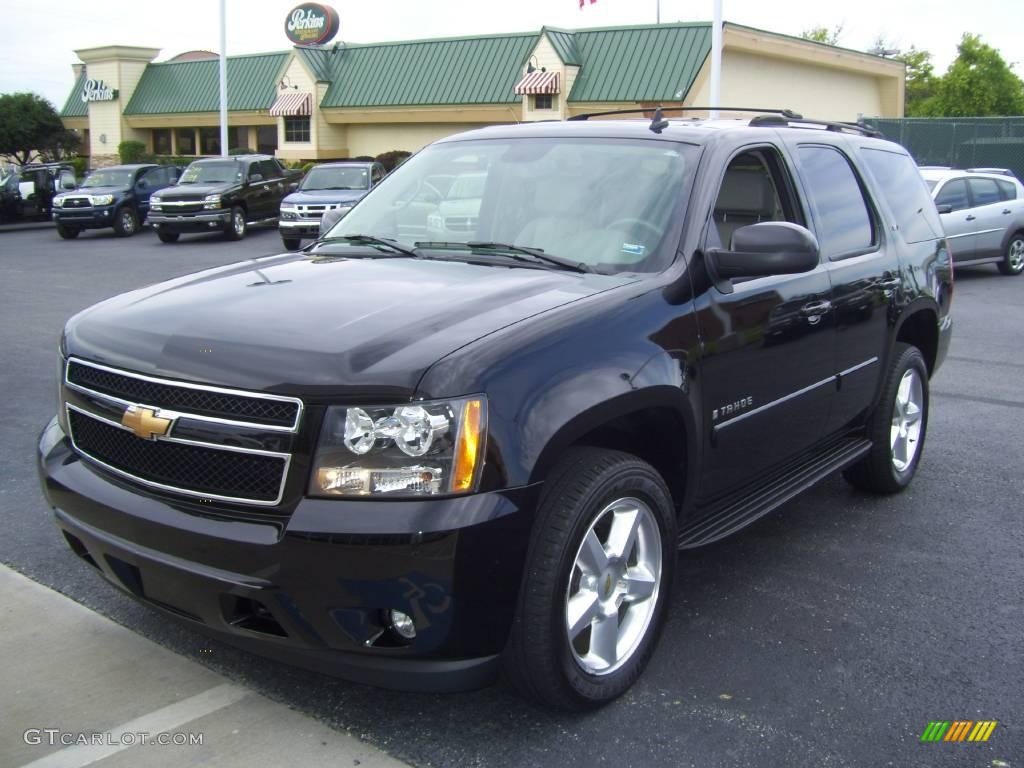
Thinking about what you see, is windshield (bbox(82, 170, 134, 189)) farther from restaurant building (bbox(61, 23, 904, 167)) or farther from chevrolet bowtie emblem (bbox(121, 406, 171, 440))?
chevrolet bowtie emblem (bbox(121, 406, 171, 440))

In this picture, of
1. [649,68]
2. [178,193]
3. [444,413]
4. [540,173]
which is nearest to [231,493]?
[444,413]

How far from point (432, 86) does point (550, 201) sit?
33.9 m

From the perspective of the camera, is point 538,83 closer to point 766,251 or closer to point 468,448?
point 766,251

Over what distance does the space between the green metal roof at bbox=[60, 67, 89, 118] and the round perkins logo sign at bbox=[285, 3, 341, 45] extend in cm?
1305

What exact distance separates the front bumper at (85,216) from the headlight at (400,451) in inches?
929

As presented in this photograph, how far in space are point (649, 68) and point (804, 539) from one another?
92.8ft

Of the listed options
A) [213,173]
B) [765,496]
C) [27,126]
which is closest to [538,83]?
[213,173]

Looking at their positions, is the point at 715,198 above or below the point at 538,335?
above

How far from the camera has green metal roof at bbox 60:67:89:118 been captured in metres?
48.6

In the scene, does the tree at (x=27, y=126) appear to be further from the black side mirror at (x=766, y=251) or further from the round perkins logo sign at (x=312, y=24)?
the black side mirror at (x=766, y=251)

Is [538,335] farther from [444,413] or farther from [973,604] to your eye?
[973,604]

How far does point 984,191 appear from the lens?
54.1 feet

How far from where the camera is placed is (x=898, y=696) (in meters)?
3.47

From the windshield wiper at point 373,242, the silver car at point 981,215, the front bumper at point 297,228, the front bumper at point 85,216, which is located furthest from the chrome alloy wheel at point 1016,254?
the front bumper at point 85,216
